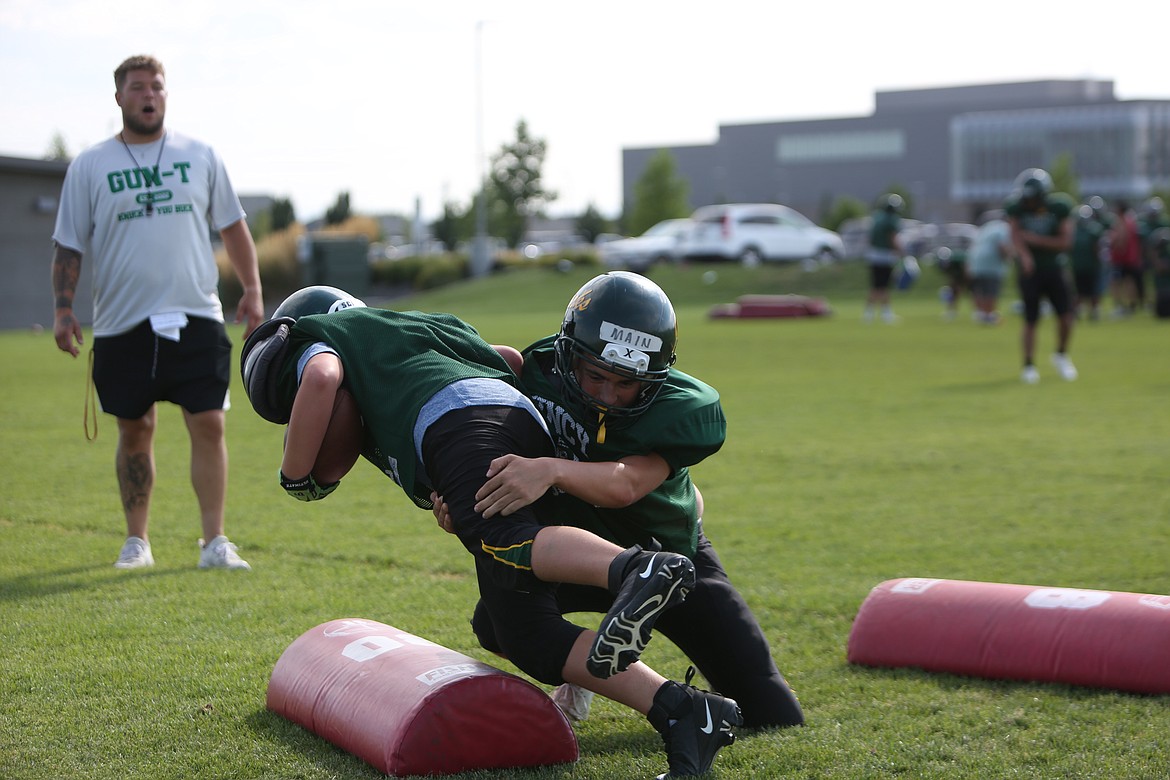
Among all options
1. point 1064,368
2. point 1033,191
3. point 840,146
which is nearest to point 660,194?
point 840,146

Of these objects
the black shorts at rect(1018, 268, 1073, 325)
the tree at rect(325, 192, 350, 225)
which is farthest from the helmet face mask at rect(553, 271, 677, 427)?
the tree at rect(325, 192, 350, 225)

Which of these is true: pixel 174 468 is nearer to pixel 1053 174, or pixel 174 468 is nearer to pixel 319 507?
pixel 319 507

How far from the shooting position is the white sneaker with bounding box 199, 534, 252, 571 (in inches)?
227

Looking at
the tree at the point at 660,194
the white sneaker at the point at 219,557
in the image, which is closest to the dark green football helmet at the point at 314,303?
the white sneaker at the point at 219,557

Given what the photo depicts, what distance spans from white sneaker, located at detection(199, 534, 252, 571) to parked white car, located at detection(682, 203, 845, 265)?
3315cm

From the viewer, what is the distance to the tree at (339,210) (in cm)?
5222

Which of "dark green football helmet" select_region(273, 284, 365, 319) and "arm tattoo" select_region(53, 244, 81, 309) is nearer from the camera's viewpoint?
"dark green football helmet" select_region(273, 284, 365, 319)

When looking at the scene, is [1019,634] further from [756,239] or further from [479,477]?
[756,239]

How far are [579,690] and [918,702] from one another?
109cm

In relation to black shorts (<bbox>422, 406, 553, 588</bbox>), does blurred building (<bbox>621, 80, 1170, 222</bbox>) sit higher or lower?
higher

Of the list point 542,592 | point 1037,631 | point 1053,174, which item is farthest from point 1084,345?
point 1053,174

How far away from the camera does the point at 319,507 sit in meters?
7.29

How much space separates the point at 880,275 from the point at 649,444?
20074mm

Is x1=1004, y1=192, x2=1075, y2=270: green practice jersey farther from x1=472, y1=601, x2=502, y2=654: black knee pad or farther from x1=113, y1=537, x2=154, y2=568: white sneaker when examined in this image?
x1=472, y1=601, x2=502, y2=654: black knee pad
